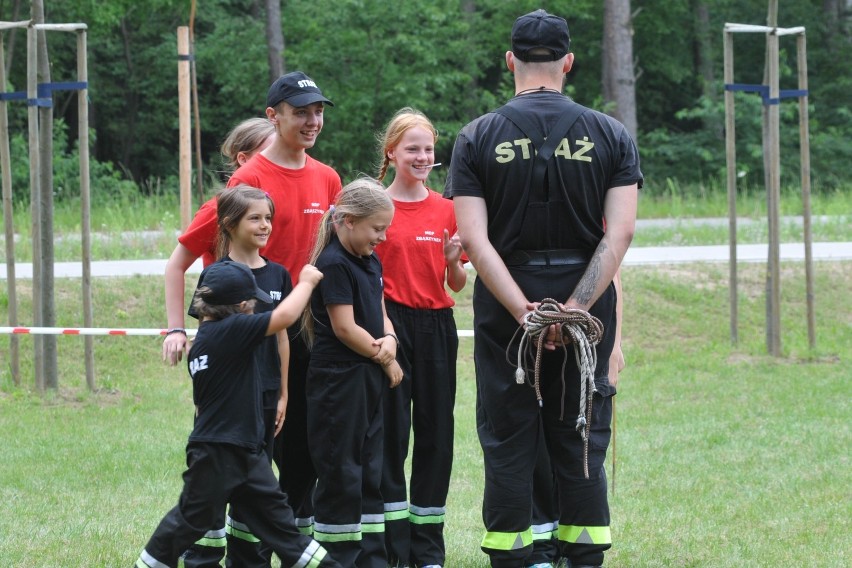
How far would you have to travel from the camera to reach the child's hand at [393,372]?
4766mm

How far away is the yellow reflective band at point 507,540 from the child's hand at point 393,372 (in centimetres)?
72

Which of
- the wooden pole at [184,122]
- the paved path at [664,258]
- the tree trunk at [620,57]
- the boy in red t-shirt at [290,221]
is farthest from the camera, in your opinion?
the tree trunk at [620,57]

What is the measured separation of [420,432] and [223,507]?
1.01 metres

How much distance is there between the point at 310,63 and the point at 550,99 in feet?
63.3

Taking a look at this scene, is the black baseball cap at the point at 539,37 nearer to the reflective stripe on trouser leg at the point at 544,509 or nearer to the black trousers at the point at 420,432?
the black trousers at the point at 420,432

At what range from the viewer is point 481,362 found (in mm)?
4586

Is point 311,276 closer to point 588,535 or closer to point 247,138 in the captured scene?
point 247,138

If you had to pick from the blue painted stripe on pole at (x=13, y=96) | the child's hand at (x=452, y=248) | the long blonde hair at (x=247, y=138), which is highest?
the blue painted stripe on pole at (x=13, y=96)

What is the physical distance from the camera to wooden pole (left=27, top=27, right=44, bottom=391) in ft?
28.8

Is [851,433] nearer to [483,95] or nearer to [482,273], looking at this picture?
[482,273]

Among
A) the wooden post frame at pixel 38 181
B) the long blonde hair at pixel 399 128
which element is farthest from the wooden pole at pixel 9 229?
the long blonde hair at pixel 399 128

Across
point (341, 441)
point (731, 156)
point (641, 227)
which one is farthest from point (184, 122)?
point (641, 227)

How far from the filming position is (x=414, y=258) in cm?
500

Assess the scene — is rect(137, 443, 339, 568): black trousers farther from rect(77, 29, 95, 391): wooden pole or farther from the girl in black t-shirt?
rect(77, 29, 95, 391): wooden pole
